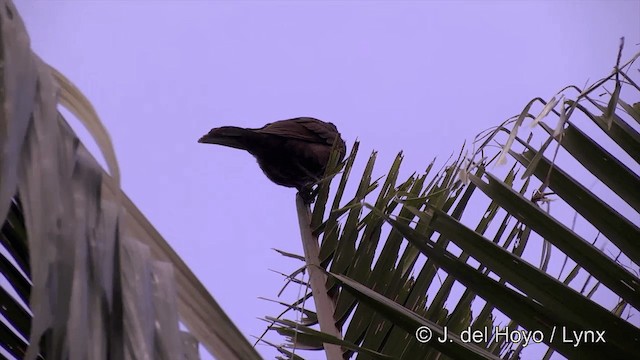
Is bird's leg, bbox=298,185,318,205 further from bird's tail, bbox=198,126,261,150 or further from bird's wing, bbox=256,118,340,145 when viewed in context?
bird's wing, bbox=256,118,340,145

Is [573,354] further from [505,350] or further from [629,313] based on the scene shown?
[505,350]

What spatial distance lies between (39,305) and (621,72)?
45.7 inches

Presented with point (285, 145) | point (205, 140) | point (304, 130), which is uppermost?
point (304, 130)

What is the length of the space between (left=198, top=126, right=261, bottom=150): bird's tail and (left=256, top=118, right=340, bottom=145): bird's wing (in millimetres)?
185

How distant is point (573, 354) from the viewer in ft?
4.75

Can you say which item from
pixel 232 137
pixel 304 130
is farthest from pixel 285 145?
pixel 232 137

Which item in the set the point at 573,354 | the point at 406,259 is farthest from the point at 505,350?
the point at 573,354

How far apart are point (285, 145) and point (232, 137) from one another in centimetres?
42

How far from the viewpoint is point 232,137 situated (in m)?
4.67

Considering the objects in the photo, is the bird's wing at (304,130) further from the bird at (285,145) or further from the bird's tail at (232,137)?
the bird's tail at (232,137)

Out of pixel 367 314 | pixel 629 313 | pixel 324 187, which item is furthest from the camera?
pixel 324 187

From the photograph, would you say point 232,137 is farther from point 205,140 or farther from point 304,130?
point 304,130

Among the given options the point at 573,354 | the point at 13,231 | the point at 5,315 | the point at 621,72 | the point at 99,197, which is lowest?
the point at 5,315

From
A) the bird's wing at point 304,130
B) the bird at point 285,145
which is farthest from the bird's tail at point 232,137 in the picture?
the bird's wing at point 304,130
